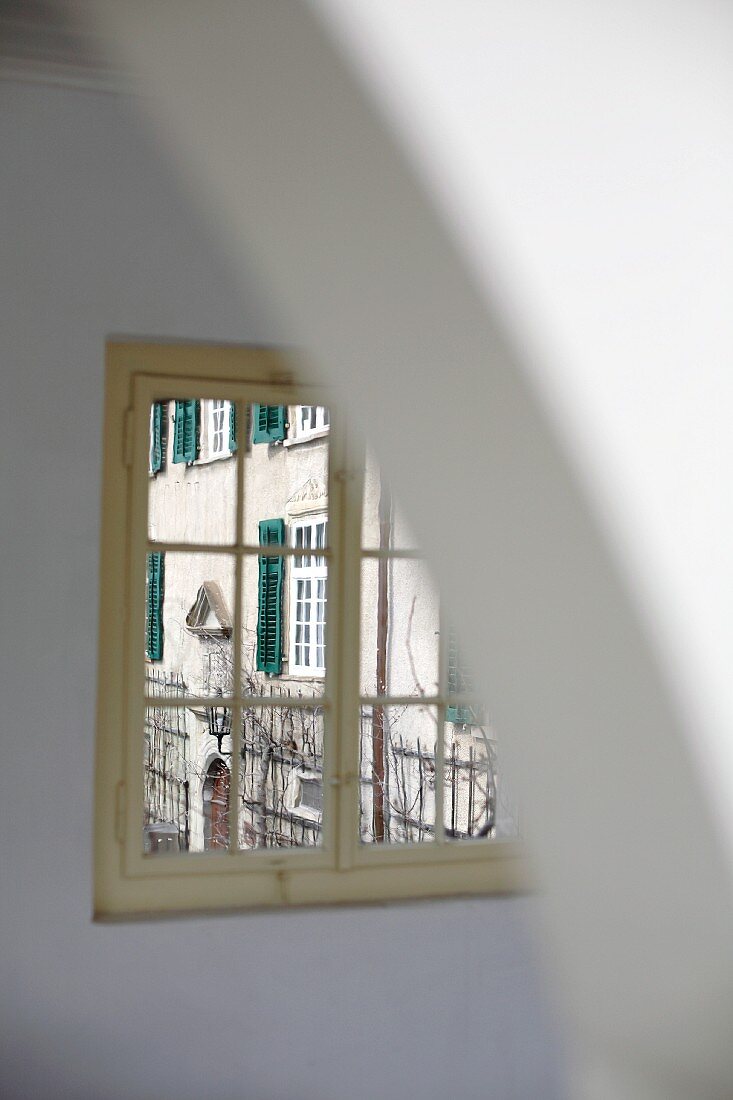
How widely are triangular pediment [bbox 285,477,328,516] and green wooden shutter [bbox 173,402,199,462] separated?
135 centimetres

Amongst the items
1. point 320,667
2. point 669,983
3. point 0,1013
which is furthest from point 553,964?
point 320,667

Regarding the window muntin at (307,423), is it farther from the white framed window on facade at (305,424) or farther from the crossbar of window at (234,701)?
the crossbar of window at (234,701)

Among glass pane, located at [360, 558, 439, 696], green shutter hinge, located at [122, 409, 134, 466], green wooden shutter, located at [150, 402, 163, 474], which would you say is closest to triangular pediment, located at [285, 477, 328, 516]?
glass pane, located at [360, 558, 439, 696]

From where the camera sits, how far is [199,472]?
16469mm

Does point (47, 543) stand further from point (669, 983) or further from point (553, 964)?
point (669, 983)

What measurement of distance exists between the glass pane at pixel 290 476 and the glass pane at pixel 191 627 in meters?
1.36

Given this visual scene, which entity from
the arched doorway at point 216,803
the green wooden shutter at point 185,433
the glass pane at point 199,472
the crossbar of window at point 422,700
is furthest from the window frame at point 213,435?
the crossbar of window at point 422,700

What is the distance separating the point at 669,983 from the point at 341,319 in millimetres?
2249

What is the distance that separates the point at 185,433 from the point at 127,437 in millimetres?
11582

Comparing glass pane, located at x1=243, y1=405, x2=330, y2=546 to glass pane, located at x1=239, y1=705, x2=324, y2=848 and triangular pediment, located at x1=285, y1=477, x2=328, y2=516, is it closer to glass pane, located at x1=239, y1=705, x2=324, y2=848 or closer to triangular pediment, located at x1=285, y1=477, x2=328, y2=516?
triangular pediment, located at x1=285, y1=477, x2=328, y2=516

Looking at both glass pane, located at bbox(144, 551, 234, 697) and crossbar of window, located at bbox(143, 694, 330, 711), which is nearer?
crossbar of window, located at bbox(143, 694, 330, 711)

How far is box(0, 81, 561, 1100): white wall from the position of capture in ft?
10.4

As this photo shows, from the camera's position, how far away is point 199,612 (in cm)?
1644

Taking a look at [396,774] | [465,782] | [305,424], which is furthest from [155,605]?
[465,782]
